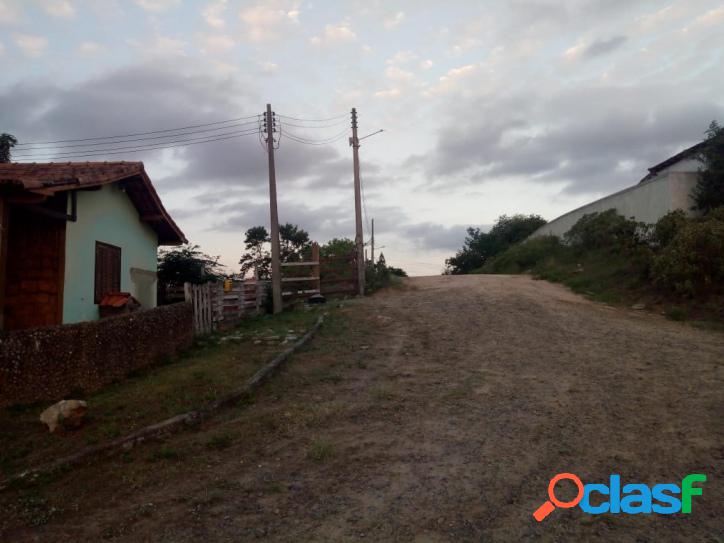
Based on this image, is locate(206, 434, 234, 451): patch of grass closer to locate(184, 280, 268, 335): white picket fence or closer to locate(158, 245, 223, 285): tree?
locate(184, 280, 268, 335): white picket fence

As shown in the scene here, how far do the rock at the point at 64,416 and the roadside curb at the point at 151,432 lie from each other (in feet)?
2.27

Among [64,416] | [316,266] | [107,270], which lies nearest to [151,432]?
[64,416]

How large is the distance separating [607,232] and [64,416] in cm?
1874

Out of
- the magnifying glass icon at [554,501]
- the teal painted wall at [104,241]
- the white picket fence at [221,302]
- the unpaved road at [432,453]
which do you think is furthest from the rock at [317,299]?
the magnifying glass icon at [554,501]

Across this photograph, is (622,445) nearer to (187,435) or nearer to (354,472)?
(354,472)

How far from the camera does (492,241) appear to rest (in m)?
41.1

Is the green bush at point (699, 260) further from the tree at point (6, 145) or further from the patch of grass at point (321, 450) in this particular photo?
the tree at point (6, 145)

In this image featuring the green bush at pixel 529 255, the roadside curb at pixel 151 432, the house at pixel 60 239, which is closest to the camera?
the roadside curb at pixel 151 432

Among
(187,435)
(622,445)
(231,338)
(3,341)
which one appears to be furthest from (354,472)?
(231,338)

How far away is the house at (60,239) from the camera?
8.35 m

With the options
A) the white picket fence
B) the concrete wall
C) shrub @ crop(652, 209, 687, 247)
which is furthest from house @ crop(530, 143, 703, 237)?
the white picket fence

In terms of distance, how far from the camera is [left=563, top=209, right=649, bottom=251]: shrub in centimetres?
1778

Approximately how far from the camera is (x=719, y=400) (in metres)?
6.29

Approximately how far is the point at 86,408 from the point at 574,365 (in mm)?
6962
